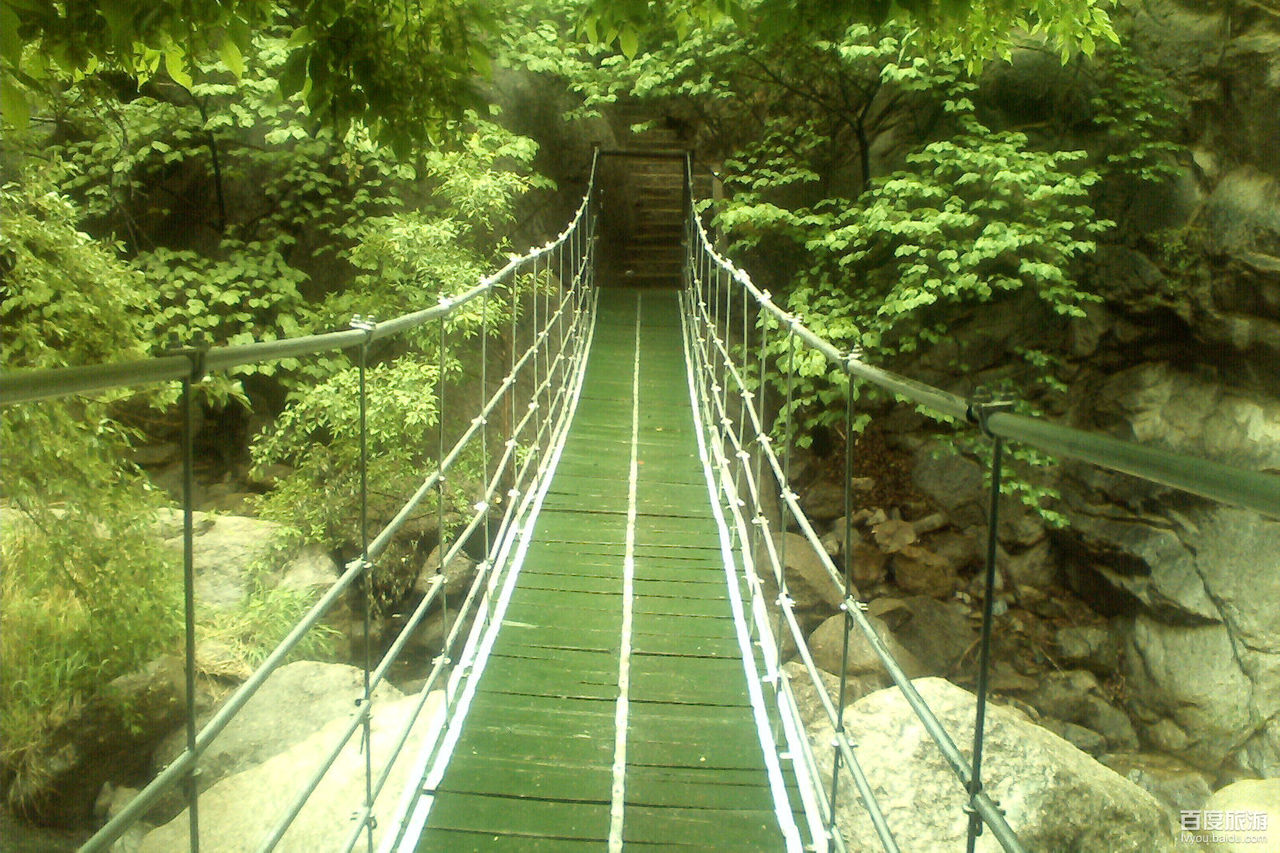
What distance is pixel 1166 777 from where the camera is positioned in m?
4.59

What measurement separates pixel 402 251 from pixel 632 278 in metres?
4.26

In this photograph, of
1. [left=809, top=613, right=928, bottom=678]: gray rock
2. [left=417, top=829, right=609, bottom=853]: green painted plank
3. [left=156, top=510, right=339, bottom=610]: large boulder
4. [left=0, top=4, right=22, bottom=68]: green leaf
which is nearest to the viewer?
[left=0, top=4, right=22, bottom=68]: green leaf

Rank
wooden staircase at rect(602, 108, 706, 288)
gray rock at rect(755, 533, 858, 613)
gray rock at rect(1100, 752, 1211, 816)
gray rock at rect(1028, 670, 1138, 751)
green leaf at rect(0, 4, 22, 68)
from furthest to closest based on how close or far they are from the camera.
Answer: wooden staircase at rect(602, 108, 706, 288) < gray rock at rect(755, 533, 858, 613) < gray rock at rect(1028, 670, 1138, 751) < gray rock at rect(1100, 752, 1211, 816) < green leaf at rect(0, 4, 22, 68)

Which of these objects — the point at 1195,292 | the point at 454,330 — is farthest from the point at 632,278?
the point at 1195,292

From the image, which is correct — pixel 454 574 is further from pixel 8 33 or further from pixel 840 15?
pixel 8 33

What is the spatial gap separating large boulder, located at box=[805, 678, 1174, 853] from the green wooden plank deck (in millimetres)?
359

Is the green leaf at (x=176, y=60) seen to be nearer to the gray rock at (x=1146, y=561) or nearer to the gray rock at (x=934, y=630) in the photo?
the gray rock at (x=934, y=630)

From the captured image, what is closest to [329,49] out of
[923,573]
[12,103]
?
[12,103]

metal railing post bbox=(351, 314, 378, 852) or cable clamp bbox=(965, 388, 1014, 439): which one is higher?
cable clamp bbox=(965, 388, 1014, 439)

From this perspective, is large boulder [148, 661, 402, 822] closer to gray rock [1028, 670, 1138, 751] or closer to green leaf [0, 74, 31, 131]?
green leaf [0, 74, 31, 131]

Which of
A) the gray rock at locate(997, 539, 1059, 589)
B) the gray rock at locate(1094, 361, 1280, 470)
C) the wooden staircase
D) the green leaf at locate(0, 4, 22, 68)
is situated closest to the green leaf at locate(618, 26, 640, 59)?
the green leaf at locate(0, 4, 22, 68)

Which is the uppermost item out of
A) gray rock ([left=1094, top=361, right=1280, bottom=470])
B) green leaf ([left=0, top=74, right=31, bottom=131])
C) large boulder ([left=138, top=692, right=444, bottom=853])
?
green leaf ([left=0, top=74, right=31, bottom=131])

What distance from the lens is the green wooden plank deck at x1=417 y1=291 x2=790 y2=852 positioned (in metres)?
1.81

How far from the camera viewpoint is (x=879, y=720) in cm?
236
